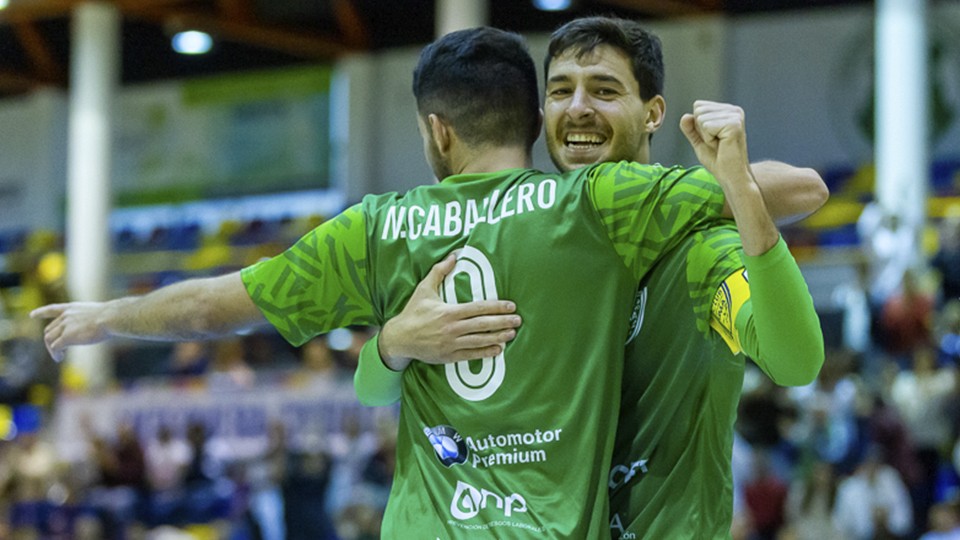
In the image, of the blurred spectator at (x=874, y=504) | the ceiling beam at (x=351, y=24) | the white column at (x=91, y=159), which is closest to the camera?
the blurred spectator at (x=874, y=504)

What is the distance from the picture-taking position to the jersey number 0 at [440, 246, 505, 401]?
3.02 meters

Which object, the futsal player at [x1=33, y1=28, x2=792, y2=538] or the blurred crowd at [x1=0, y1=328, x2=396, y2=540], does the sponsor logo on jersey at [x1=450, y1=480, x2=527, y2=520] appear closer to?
the futsal player at [x1=33, y1=28, x2=792, y2=538]

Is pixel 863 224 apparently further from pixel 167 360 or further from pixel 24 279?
pixel 24 279

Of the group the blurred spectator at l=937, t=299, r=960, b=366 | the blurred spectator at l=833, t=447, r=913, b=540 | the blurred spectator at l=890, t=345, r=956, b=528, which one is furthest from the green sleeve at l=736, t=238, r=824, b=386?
the blurred spectator at l=937, t=299, r=960, b=366

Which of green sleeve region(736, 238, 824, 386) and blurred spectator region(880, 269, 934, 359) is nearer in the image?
green sleeve region(736, 238, 824, 386)

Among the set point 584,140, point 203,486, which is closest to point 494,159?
point 584,140

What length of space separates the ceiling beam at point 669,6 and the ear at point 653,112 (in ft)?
56.9

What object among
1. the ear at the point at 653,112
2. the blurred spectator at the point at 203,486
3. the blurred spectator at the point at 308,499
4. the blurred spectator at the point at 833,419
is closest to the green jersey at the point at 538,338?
the ear at the point at 653,112

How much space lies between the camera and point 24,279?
66.2 feet

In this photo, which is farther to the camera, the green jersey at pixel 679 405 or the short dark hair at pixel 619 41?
the short dark hair at pixel 619 41

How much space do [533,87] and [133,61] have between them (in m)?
24.5

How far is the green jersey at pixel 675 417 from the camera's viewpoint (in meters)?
3.06

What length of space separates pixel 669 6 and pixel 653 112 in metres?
18.0

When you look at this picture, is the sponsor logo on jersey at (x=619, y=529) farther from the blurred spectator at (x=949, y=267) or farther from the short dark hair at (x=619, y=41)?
the blurred spectator at (x=949, y=267)
